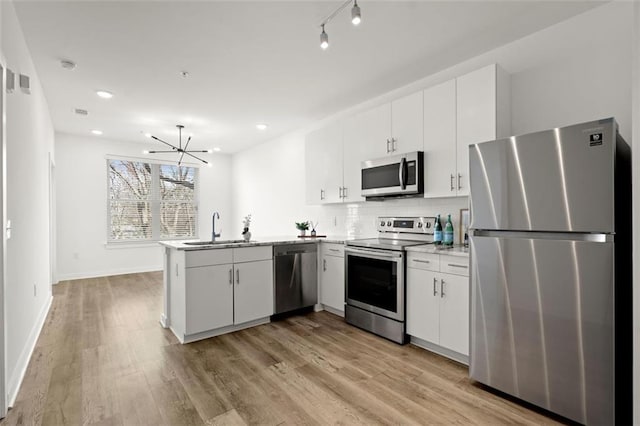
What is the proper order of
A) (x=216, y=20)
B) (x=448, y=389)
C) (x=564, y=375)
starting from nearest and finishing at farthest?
1. (x=564, y=375)
2. (x=448, y=389)
3. (x=216, y=20)

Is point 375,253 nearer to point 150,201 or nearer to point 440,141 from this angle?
point 440,141

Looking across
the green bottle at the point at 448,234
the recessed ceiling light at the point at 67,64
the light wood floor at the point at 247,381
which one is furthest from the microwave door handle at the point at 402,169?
the recessed ceiling light at the point at 67,64

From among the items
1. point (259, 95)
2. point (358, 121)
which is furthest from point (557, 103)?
point (259, 95)

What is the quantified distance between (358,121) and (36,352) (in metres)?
3.81

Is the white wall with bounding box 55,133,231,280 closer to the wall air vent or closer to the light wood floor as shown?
the light wood floor

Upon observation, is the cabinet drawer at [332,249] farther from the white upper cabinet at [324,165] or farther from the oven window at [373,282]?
the white upper cabinet at [324,165]

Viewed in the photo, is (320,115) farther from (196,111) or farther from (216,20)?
(216,20)

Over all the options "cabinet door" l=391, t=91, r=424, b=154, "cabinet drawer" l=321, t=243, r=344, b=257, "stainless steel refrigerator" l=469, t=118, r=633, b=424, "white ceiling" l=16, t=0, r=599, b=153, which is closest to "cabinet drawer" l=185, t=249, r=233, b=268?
"cabinet drawer" l=321, t=243, r=344, b=257

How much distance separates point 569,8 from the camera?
2.34 metres

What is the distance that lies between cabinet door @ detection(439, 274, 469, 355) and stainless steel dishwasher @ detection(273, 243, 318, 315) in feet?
5.52

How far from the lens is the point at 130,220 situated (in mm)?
6641

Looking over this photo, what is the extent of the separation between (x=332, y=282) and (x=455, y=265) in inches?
63.9

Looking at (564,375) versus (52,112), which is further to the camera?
(52,112)

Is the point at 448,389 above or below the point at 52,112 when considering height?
below
